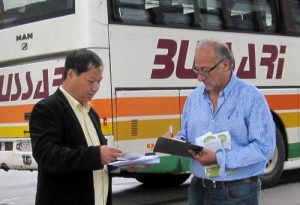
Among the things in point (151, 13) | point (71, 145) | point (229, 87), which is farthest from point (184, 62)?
point (71, 145)

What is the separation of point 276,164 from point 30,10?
4359 millimetres

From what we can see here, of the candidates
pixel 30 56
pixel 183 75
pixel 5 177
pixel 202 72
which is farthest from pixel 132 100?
pixel 5 177

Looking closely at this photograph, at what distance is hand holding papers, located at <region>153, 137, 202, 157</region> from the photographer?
342 cm

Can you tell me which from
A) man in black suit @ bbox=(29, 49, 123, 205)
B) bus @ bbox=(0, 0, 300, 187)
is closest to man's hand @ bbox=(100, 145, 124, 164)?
man in black suit @ bbox=(29, 49, 123, 205)

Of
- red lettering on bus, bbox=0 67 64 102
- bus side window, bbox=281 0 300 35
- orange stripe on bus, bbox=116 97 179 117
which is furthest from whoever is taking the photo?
bus side window, bbox=281 0 300 35

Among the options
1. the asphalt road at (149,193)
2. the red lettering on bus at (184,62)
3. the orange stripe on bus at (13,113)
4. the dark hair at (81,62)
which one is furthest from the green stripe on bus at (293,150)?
the dark hair at (81,62)

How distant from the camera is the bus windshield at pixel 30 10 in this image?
25.2 feet

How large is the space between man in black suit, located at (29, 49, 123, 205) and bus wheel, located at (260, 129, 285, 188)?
6.30 meters

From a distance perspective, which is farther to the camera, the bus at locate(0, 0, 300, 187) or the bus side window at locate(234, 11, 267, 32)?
the bus side window at locate(234, 11, 267, 32)

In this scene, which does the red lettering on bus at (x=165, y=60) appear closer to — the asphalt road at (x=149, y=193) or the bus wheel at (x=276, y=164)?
the asphalt road at (x=149, y=193)

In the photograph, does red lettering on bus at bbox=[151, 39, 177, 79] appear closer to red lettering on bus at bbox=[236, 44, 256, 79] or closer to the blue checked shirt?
red lettering on bus at bbox=[236, 44, 256, 79]

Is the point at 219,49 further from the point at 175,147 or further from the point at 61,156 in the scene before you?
the point at 61,156

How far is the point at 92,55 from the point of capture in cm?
333

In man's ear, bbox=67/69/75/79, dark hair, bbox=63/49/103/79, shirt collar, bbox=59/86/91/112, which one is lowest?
shirt collar, bbox=59/86/91/112
